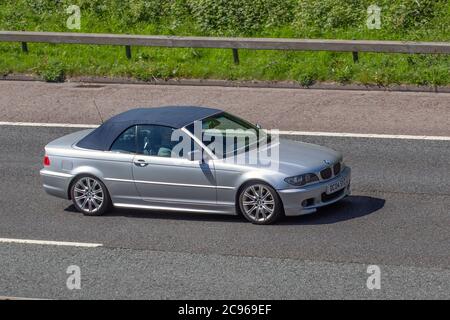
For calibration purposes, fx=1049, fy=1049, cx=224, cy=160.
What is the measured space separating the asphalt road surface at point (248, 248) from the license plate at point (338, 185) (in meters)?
0.39

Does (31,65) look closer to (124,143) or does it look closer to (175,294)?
(124,143)

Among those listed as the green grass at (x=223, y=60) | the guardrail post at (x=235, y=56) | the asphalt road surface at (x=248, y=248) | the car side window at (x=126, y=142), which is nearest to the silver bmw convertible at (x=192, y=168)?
the car side window at (x=126, y=142)

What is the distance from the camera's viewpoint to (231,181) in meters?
14.1

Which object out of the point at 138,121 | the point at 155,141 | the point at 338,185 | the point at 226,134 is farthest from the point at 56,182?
the point at 338,185

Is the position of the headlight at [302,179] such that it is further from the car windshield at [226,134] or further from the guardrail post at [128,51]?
the guardrail post at [128,51]

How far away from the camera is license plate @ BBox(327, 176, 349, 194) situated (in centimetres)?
1415

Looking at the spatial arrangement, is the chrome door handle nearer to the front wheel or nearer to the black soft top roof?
the black soft top roof

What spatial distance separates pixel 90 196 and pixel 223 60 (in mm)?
8306

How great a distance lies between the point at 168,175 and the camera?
47.6 ft

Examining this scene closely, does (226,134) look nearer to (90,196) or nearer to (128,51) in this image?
(90,196)

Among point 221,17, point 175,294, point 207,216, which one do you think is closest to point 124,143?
point 207,216

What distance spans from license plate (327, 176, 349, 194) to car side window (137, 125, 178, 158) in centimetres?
224

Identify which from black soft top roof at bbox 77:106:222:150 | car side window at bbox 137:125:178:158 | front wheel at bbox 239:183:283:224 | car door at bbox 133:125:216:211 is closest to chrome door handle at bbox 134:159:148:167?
car door at bbox 133:125:216:211

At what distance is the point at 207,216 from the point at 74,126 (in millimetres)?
5682
